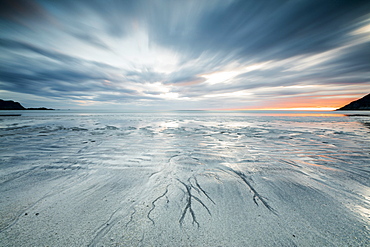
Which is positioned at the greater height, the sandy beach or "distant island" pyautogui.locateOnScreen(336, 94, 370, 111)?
"distant island" pyautogui.locateOnScreen(336, 94, 370, 111)

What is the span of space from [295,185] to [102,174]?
449 centimetres

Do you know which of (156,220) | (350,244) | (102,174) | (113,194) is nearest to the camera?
(350,244)

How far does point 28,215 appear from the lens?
211 centimetres

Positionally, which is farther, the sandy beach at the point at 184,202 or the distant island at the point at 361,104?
the distant island at the point at 361,104

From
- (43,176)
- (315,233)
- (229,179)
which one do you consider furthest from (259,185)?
(43,176)

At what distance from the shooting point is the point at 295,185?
9.98ft

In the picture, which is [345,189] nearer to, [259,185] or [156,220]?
[259,185]

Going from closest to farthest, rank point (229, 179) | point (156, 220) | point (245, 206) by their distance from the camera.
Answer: point (156, 220), point (245, 206), point (229, 179)

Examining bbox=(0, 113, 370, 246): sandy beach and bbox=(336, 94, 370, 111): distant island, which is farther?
bbox=(336, 94, 370, 111): distant island

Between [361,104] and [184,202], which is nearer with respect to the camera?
[184,202]

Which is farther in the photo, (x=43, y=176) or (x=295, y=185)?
(x=43, y=176)

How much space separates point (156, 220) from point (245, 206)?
1446 mm

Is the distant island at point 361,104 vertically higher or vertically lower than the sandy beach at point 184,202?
higher

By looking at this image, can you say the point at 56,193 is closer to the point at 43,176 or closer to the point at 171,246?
the point at 43,176
